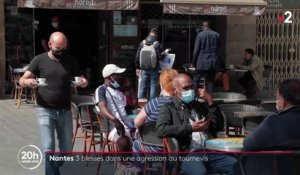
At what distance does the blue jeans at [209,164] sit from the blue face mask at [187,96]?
557 mm

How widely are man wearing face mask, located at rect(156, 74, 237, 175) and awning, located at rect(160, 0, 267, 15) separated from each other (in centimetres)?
740

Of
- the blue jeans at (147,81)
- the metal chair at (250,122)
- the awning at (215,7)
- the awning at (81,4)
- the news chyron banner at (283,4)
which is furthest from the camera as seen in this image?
the news chyron banner at (283,4)

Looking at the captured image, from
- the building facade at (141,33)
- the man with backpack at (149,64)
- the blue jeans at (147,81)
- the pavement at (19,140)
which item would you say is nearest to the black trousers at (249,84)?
the building facade at (141,33)

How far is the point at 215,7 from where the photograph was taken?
537 inches

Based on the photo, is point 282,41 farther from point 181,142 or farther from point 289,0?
point 181,142

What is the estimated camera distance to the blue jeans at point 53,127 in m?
6.52

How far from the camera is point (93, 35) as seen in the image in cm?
1608

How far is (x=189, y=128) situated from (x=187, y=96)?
426 mm

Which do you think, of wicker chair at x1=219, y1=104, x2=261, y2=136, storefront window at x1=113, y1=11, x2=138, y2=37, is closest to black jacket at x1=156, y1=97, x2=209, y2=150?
wicker chair at x1=219, y1=104, x2=261, y2=136

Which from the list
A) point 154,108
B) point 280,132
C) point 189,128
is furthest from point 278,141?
point 154,108

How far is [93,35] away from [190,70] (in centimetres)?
311

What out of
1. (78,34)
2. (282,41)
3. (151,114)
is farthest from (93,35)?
(151,114)

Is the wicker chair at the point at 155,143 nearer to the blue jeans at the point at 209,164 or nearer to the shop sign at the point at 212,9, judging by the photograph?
the blue jeans at the point at 209,164

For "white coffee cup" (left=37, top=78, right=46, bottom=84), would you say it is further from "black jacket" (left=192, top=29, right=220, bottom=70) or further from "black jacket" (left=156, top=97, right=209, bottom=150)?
"black jacket" (left=192, top=29, right=220, bottom=70)
